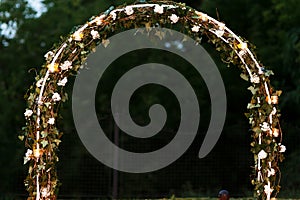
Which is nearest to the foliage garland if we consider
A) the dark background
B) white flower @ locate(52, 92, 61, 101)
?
white flower @ locate(52, 92, 61, 101)

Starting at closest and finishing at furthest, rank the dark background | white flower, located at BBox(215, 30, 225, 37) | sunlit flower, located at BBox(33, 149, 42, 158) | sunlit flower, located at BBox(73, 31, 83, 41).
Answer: sunlit flower, located at BBox(33, 149, 42, 158) < sunlit flower, located at BBox(73, 31, 83, 41) < white flower, located at BBox(215, 30, 225, 37) < the dark background

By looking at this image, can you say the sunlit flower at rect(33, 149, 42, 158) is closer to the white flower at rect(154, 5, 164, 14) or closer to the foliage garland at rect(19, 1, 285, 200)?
the foliage garland at rect(19, 1, 285, 200)

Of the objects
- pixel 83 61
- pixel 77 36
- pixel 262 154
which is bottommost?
pixel 262 154

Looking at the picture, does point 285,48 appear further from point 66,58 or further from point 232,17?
point 66,58

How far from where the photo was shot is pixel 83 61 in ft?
14.9

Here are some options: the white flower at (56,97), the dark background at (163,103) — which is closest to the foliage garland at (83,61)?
the white flower at (56,97)

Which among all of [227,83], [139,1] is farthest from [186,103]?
[139,1]

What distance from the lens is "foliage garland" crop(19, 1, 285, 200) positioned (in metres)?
4.30

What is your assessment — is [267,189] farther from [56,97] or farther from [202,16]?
[56,97]

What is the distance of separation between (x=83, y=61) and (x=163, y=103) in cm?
618

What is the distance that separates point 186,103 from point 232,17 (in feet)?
7.12

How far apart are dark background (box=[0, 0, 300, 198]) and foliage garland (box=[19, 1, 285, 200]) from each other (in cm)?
428

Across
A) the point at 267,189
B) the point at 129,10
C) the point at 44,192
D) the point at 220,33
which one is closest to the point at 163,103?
the point at 220,33

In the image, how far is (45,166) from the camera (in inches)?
168
